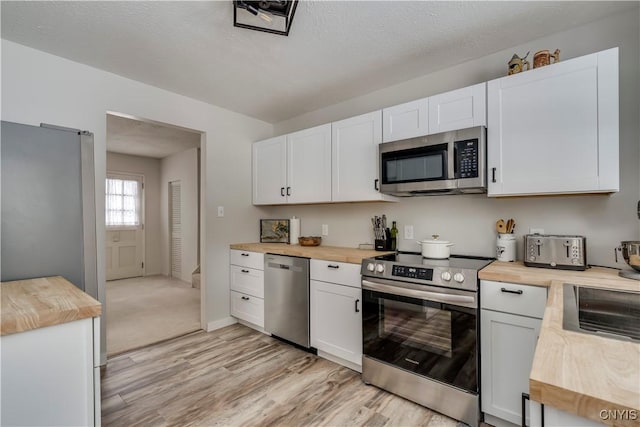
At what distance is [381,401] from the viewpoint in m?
2.03

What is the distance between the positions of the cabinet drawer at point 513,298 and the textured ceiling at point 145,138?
364 cm

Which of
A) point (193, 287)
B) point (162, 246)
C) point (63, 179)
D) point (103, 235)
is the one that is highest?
point (63, 179)

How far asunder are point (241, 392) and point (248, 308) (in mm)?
1174

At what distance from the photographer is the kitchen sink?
3.67 ft

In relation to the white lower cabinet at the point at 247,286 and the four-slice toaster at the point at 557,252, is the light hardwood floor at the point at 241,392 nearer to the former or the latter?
the white lower cabinet at the point at 247,286

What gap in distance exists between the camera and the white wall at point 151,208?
6.23 metres

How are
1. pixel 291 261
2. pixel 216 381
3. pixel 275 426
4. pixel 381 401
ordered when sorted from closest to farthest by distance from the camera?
pixel 275 426, pixel 381 401, pixel 216 381, pixel 291 261

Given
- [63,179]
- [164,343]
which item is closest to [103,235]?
[63,179]

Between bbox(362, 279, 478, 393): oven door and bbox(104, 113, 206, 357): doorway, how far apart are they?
3.05m

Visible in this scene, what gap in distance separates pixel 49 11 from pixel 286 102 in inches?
75.4

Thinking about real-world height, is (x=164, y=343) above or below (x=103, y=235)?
below

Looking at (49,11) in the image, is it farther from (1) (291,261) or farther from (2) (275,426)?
(2) (275,426)

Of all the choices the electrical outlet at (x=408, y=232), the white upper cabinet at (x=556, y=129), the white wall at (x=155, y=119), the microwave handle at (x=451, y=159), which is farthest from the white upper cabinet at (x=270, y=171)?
the white upper cabinet at (x=556, y=129)

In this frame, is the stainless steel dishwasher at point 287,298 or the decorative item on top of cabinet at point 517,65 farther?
the stainless steel dishwasher at point 287,298
